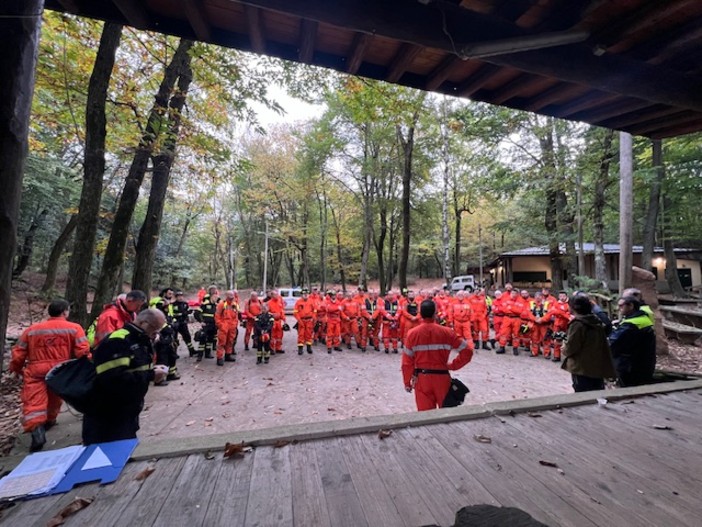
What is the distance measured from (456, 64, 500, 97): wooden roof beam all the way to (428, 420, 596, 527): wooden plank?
3302 millimetres

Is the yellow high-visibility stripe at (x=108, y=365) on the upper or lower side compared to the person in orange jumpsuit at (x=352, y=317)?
upper

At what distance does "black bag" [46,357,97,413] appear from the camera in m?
2.64

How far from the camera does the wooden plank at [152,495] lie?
175cm

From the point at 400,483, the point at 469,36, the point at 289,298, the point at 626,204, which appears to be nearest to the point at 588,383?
the point at 400,483

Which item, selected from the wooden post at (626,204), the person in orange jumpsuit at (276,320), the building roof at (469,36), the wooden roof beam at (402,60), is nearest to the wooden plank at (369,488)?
the building roof at (469,36)

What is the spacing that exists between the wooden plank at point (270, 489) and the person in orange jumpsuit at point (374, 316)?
929 cm

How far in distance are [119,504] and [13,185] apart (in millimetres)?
1957

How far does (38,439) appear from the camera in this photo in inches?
168

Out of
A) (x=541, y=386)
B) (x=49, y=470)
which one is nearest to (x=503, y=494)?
(x=49, y=470)

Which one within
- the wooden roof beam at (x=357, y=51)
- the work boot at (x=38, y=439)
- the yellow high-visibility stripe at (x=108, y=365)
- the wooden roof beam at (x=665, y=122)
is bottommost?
the work boot at (x=38, y=439)

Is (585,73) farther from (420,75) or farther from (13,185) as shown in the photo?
(13,185)

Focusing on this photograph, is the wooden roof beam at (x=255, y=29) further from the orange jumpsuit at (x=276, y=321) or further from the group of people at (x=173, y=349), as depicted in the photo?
the orange jumpsuit at (x=276, y=321)

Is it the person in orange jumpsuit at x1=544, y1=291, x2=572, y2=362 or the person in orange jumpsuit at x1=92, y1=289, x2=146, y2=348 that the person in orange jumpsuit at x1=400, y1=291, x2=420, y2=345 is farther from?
the person in orange jumpsuit at x1=92, y1=289, x2=146, y2=348

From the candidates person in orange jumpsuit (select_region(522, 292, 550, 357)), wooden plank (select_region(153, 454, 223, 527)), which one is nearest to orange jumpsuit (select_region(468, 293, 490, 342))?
person in orange jumpsuit (select_region(522, 292, 550, 357))
